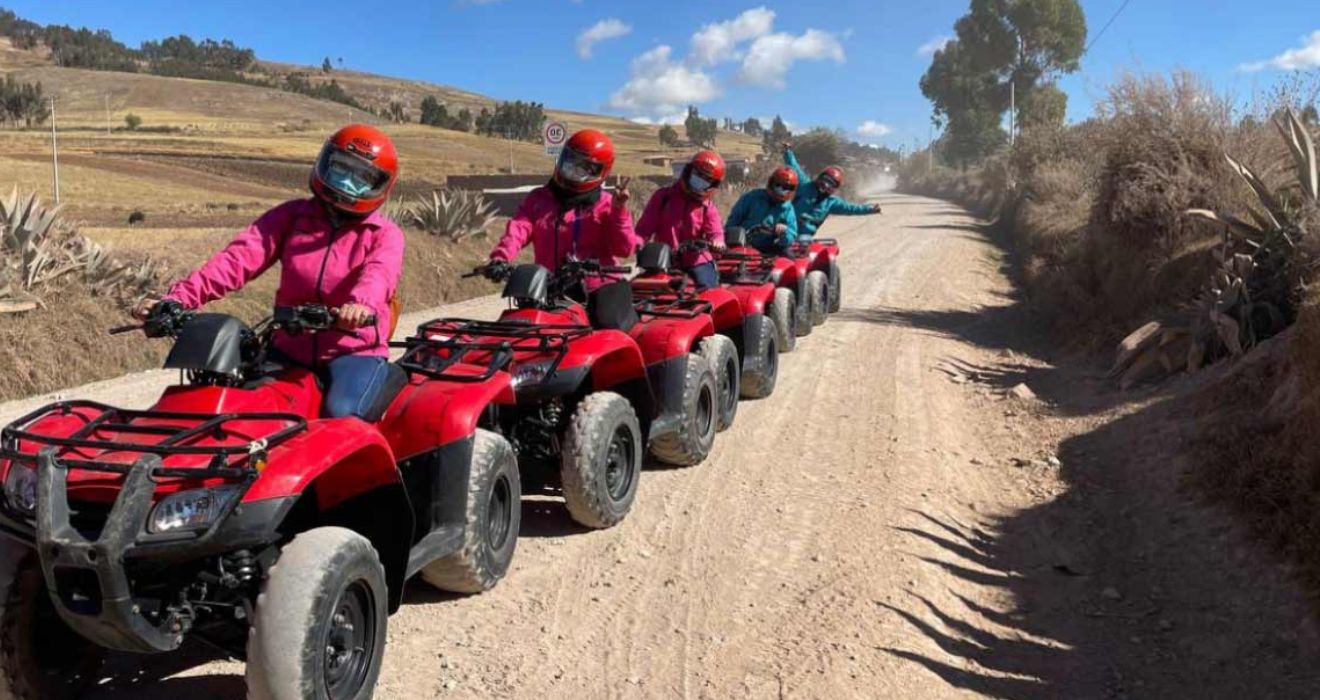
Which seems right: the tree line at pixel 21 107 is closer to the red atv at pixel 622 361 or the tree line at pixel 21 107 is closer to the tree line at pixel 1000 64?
the tree line at pixel 1000 64

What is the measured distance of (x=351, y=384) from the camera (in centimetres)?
399

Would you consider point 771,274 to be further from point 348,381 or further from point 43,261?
point 43,261

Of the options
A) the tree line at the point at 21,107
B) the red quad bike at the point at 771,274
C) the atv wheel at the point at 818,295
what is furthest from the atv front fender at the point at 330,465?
the tree line at the point at 21,107

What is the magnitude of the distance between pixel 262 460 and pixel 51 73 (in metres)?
120

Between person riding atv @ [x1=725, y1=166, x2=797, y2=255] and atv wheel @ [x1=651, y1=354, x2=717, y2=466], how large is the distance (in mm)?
4805

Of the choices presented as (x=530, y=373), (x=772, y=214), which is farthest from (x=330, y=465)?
(x=772, y=214)

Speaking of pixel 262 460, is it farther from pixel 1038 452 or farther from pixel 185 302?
pixel 1038 452

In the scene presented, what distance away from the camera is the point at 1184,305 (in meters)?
9.16

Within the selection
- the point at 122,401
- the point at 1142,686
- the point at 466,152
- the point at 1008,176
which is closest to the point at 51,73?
the point at 466,152

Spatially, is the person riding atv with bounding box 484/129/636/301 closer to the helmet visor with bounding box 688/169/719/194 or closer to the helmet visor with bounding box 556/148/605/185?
the helmet visor with bounding box 556/148/605/185

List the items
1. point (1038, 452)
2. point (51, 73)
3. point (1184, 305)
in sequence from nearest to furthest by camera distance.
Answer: point (1038, 452)
point (1184, 305)
point (51, 73)

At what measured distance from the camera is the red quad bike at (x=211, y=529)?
2885 millimetres

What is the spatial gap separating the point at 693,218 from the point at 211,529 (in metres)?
6.77

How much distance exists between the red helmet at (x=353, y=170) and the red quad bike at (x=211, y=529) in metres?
0.62
